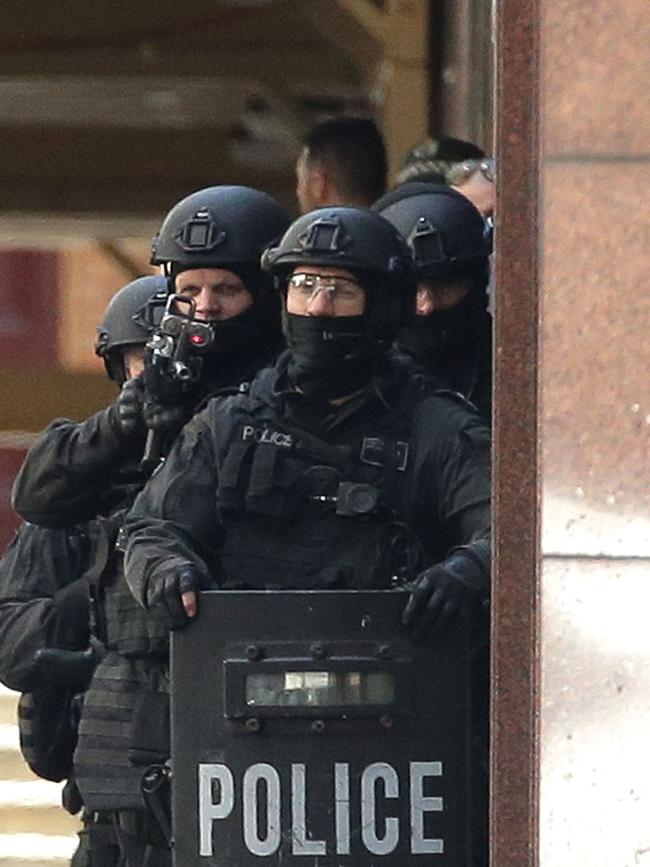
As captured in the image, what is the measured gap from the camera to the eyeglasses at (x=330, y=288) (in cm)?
568

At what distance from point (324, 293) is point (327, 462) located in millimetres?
315

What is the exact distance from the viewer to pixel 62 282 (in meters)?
14.9

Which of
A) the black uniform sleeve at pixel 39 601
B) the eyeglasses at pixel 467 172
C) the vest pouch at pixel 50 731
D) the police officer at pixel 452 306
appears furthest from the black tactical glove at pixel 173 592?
the eyeglasses at pixel 467 172

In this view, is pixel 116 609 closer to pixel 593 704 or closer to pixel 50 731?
pixel 50 731

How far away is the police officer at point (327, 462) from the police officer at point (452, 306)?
558 mm

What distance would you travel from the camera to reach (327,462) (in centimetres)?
571

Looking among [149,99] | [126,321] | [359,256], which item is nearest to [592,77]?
[359,256]

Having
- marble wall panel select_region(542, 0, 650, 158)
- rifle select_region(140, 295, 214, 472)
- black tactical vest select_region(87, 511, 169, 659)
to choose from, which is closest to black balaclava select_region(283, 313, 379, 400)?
rifle select_region(140, 295, 214, 472)

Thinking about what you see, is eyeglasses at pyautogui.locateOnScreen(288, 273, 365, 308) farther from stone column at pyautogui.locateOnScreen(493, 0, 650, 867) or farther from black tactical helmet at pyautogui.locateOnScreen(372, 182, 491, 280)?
stone column at pyautogui.locateOnScreen(493, 0, 650, 867)

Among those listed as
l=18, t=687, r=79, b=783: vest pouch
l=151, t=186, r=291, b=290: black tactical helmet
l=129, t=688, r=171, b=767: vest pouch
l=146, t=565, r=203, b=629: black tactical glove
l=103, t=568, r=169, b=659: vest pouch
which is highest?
l=151, t=186, r=291, b=290: black tactical helmet

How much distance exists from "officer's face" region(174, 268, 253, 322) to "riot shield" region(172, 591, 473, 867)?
0.83m

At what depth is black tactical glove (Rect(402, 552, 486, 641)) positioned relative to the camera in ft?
17.6

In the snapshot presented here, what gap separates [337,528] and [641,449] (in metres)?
0.89

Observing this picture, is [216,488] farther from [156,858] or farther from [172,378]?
[156,858]
